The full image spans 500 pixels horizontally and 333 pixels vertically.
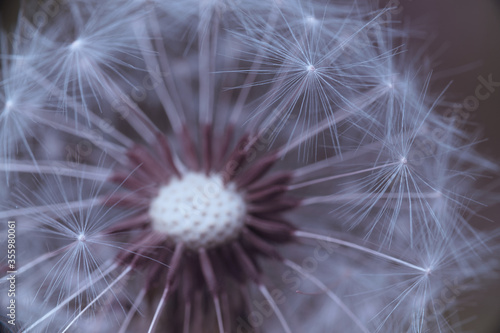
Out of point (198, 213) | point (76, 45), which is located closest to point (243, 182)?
point (198, 213)

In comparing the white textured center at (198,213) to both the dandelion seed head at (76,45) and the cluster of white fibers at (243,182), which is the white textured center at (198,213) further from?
the dandelion seed head at (76,45)

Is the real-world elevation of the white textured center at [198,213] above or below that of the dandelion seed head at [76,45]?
below

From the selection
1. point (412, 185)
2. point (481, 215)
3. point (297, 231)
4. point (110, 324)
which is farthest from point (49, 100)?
point (481, 215)

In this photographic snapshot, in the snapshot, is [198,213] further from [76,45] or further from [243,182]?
[76,45]

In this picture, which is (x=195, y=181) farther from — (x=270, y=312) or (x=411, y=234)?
(x=411, y=234)

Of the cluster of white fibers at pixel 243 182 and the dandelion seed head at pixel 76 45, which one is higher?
the dandelion seed head at pixel 76 45

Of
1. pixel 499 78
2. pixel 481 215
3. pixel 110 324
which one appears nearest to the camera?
pixel 110 324

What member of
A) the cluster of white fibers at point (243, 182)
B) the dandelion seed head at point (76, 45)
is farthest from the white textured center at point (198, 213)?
the dandelion seed head at point (76, 45)
